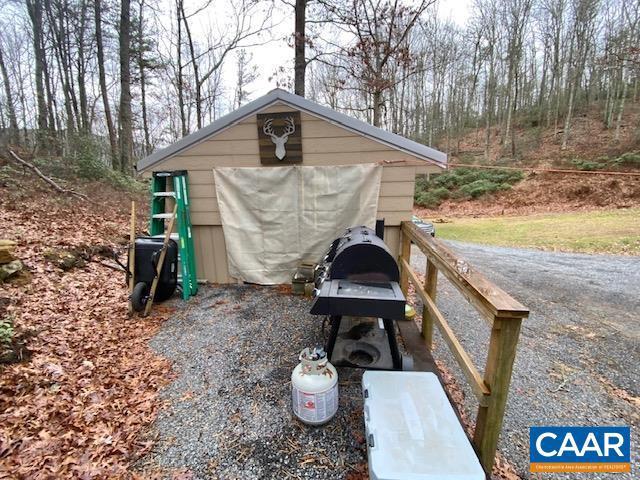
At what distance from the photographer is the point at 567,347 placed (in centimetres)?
338

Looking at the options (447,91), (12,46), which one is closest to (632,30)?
(447,91)

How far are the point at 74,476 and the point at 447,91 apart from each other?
2654 centimetres

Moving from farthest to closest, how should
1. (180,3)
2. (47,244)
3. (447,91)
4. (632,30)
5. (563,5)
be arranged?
(447,91) → (563,5) → (632,30) → (180,3) → (47,244)

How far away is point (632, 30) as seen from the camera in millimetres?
16922

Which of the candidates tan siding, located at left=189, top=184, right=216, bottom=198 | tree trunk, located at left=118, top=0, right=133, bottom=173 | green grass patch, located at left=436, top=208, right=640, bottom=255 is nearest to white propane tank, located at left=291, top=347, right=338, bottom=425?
tan siding, located at left=189, top=184, right=216, bottom=198

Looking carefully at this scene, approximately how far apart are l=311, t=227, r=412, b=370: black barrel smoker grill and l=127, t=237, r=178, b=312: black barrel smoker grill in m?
2.09

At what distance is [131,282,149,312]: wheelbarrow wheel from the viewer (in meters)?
3.75

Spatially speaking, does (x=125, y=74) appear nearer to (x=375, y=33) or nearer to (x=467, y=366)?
(x=375, y=33)

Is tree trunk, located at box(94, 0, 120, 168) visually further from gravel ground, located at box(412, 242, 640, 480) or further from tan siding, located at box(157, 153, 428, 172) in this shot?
gravel ground, located at box(412, 242, 640, 480)

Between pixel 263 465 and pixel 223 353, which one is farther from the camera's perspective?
pixel 223 353

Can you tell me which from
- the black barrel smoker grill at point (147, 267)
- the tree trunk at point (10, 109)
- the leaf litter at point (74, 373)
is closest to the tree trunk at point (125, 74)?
the tree trunk at point (10, 109)

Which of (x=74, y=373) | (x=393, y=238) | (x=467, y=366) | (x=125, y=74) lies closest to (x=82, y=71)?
(x=125, y=74)

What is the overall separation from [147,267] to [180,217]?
740mm

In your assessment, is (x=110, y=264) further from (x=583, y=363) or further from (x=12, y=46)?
(x=12, y=46)
